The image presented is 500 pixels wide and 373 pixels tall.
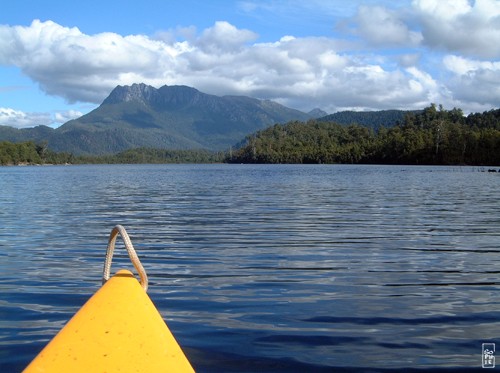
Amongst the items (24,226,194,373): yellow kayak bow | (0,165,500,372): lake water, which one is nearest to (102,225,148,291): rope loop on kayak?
(24,226,194,373): yellow kayak bow

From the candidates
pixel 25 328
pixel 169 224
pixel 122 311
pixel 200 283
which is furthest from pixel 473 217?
pixel 122 311

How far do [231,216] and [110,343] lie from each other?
23737mm

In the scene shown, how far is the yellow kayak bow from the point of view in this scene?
4016 mm

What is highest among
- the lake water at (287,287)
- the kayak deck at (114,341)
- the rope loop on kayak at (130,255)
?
the rope loop on kayak at (130,255)

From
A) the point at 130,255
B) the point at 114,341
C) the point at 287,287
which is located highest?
the point at 130,255

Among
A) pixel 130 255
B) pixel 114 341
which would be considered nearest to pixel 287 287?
pixel 130 255

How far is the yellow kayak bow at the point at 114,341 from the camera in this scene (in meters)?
4.02

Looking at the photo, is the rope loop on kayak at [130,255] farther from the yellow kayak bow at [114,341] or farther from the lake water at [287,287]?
the lake water at [287,287]

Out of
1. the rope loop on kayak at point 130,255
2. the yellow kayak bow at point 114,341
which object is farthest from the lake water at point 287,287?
the yellow kayak bow at point 114,341

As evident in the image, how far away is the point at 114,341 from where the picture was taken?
4.17 m

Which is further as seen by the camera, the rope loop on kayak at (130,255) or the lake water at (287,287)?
the lake water at (287,287)

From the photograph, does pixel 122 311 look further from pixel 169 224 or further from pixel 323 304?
pixel 169 224

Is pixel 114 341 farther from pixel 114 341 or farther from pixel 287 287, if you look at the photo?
pixel 287 287

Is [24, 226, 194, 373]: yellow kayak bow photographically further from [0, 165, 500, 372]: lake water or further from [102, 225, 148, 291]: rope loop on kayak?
[0, 165, 500, 372]: lake water
